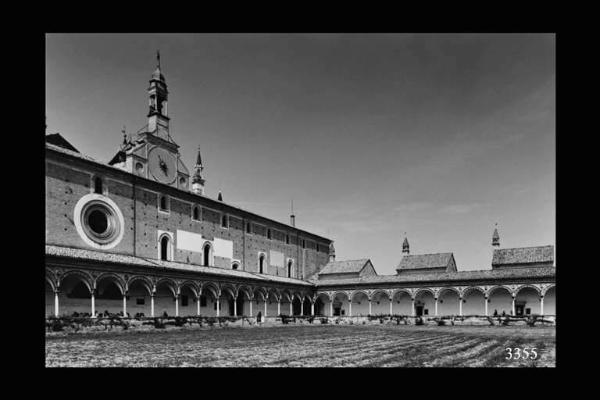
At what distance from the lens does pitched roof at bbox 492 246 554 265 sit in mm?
41188

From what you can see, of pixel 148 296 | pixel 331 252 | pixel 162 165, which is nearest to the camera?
pixel 148 296

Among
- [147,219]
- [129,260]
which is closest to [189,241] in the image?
[147,219]

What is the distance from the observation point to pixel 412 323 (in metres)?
32.6

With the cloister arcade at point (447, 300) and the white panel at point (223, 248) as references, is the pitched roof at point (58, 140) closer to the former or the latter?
the white panel at point (223, 248)

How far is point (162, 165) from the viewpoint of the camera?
34.6 meters

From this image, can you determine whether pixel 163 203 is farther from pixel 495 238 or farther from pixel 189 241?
pixel 495 238

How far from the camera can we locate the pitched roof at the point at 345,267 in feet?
156

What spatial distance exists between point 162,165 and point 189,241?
6.41 metres

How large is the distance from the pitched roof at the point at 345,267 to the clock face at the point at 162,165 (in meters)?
20.3

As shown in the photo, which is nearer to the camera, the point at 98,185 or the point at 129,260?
the point at 129,260

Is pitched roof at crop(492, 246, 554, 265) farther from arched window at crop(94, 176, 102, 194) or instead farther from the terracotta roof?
arched window at crop(94, 176, 102, 194)
